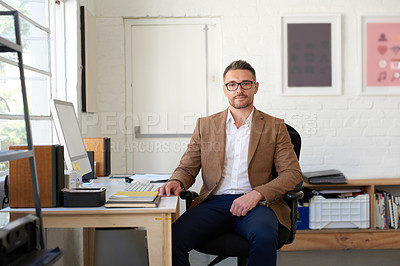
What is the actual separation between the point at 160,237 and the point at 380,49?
2949mm

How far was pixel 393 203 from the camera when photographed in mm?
3648

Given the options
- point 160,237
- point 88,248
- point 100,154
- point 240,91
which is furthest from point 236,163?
point 88,248

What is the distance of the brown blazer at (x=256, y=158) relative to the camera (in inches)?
93.0

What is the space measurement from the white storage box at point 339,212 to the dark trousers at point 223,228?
1.46m

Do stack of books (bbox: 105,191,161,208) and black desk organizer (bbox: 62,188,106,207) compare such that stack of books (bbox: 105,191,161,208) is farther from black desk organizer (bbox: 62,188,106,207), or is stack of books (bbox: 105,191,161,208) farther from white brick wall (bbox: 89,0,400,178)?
white brick wall (bbox: 89,0,400,178)

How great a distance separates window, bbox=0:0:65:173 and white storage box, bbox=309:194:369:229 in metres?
2.23

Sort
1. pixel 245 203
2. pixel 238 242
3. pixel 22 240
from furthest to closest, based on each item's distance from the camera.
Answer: pixel 245 203 → pixel 238 242 → pixel 22 240

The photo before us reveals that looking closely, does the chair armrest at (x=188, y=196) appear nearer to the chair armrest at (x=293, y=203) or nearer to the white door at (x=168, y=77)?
the chair armrest at (x=293, y=203)

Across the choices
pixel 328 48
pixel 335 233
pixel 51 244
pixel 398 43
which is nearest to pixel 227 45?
pixel 328 48

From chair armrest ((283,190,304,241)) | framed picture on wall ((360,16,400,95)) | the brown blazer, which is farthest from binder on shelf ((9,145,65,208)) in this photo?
framed picture on wall ((360,16,400,95))

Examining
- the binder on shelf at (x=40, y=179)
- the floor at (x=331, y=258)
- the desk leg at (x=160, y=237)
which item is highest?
the binder on shelf at (x=40, y=179)

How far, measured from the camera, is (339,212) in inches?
142

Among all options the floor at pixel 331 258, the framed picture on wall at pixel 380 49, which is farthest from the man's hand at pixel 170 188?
the framed picture on wall at pixel 380 49

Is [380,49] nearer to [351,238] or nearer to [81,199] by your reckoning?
[351,238]
